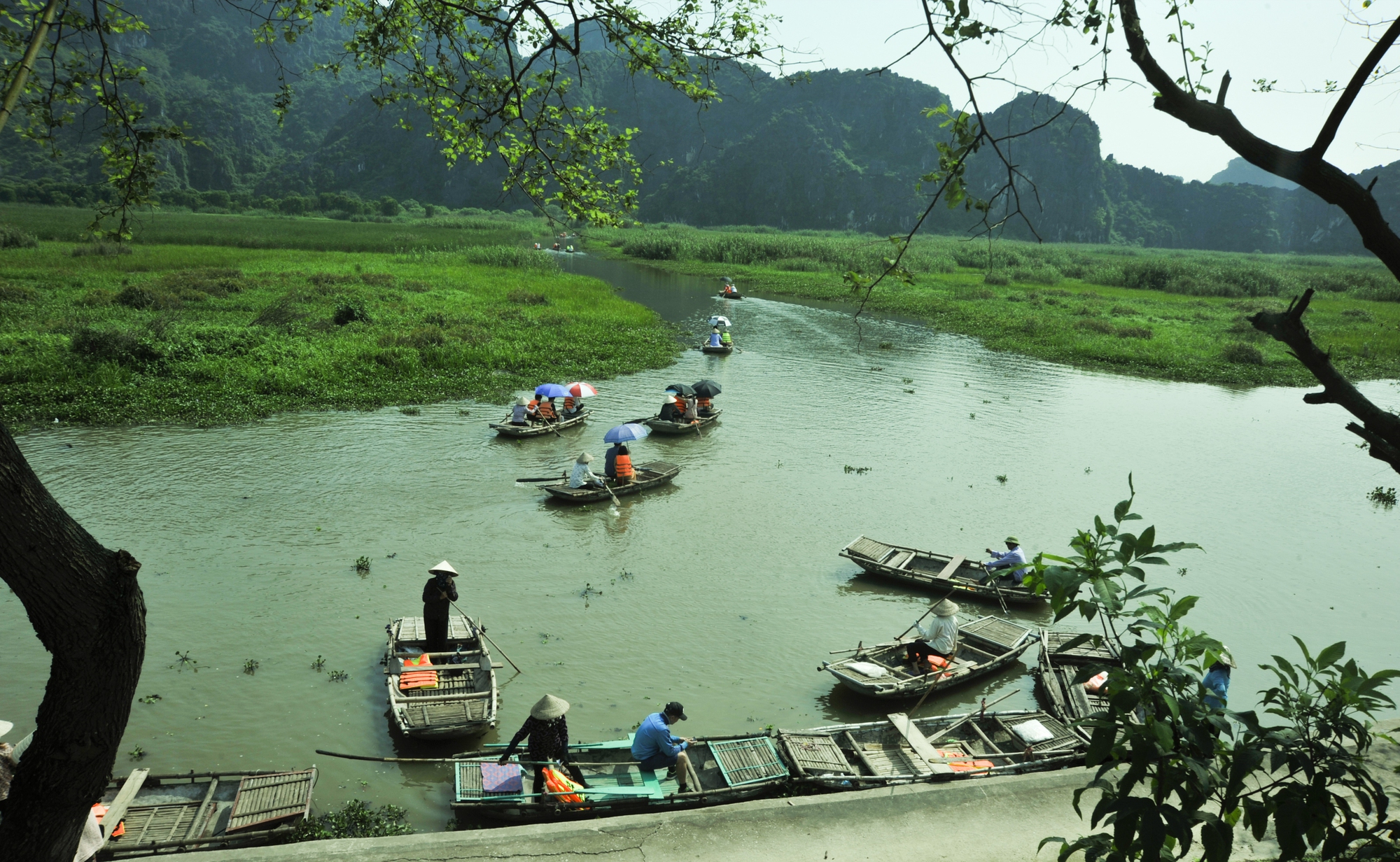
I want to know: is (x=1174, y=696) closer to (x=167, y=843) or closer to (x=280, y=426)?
(x=167, y=843)

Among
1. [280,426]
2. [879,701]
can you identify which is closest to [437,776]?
[879,701]

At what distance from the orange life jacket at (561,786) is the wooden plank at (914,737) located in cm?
353

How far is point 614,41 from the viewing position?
6.38 meters

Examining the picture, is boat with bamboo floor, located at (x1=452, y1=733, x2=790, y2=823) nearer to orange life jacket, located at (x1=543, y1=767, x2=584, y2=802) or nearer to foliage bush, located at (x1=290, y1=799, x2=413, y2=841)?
orange life jacket, located at (x1=543, y1=767, x2=584, y2=802)

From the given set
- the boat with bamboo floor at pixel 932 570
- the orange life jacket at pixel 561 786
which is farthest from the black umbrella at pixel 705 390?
the orange life jacket at pixel 561 786

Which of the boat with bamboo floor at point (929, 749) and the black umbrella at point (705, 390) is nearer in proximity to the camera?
A: the boat with bamboo floor at point (929, 749)

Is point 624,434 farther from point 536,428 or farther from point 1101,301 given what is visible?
point 1101,301

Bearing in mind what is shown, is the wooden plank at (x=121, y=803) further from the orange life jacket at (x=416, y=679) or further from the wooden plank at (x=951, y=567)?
the wooden plank at (x=951, y=567)

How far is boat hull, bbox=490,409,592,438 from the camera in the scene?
814 inches

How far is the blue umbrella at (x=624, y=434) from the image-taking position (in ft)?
58.0

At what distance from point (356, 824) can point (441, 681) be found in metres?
2.35

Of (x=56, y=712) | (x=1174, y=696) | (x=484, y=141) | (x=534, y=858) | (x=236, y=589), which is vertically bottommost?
(x=236, y=589)

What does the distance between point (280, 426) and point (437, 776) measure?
14677 mm

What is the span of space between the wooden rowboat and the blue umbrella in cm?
365
